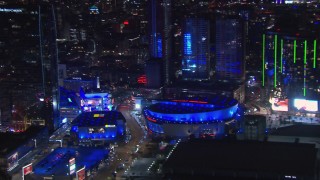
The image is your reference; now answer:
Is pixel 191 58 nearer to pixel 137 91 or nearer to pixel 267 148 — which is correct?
pixel 137 91

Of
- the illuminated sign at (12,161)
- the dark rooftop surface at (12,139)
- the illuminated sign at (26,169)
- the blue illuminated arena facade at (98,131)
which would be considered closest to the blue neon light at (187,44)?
the blue illuminated arena facade at (98,131)

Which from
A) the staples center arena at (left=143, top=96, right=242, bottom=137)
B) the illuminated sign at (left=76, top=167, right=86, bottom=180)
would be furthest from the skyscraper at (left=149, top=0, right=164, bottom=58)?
the illuminated sign at (left=76, top=167, right=86, bottom=180)

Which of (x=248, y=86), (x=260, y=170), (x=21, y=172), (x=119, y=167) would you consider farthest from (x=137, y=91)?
(x=260, y=170)

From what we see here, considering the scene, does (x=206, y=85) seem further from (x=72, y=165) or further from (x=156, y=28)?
(x=72, y=165)

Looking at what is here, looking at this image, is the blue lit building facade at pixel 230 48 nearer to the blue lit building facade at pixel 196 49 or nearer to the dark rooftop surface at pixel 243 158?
the blue lit building facade at pixel 196 49

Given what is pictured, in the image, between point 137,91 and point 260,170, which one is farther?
point 137,91
